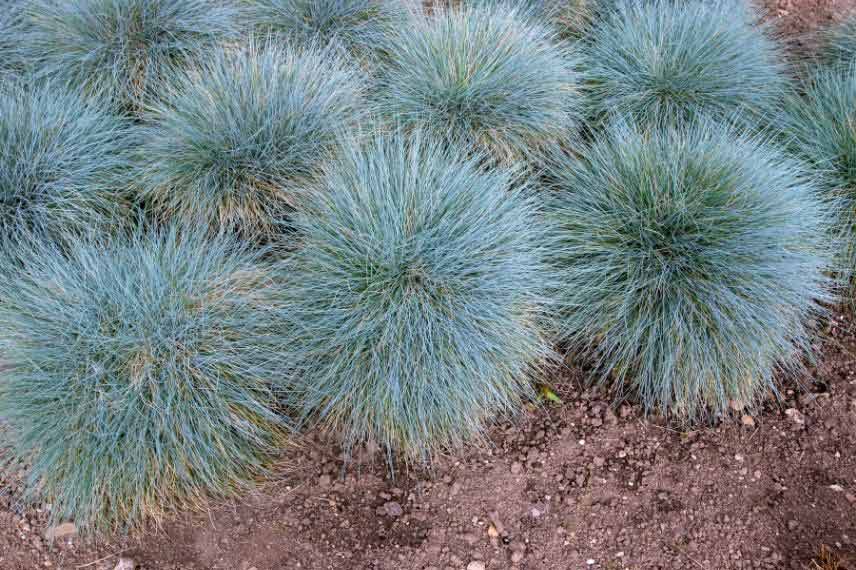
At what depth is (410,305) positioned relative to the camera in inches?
121

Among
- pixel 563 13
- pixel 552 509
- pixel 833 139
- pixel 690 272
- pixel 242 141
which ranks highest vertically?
pixel 833 139

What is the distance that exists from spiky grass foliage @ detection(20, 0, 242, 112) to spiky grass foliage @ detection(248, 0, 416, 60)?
0.31 meters

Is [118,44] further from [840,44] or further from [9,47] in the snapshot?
[840,44]

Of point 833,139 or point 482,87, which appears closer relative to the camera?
point 482,87

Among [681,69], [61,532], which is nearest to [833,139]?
[681,69]

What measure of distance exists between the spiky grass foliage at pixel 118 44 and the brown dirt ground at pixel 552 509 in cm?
215

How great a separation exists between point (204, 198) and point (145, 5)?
1403mm

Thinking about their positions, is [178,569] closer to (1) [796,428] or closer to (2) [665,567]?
(2) [665,567]

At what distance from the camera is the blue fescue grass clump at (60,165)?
3.59 metres

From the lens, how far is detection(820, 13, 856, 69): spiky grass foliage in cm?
479

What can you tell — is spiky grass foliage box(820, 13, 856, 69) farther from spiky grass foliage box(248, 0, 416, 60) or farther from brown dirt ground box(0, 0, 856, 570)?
spiky grass foliage box(248, 0, 416, 60)

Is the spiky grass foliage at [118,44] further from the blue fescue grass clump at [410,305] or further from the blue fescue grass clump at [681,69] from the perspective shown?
the blue fescue grass clump at [681,69]

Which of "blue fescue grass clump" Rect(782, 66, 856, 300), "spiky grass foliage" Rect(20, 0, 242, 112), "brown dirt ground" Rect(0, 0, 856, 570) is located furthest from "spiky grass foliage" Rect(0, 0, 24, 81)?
"blue fescue grass clump" Rect(782, 66, 856, 300)

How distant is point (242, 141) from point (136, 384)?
133cm
